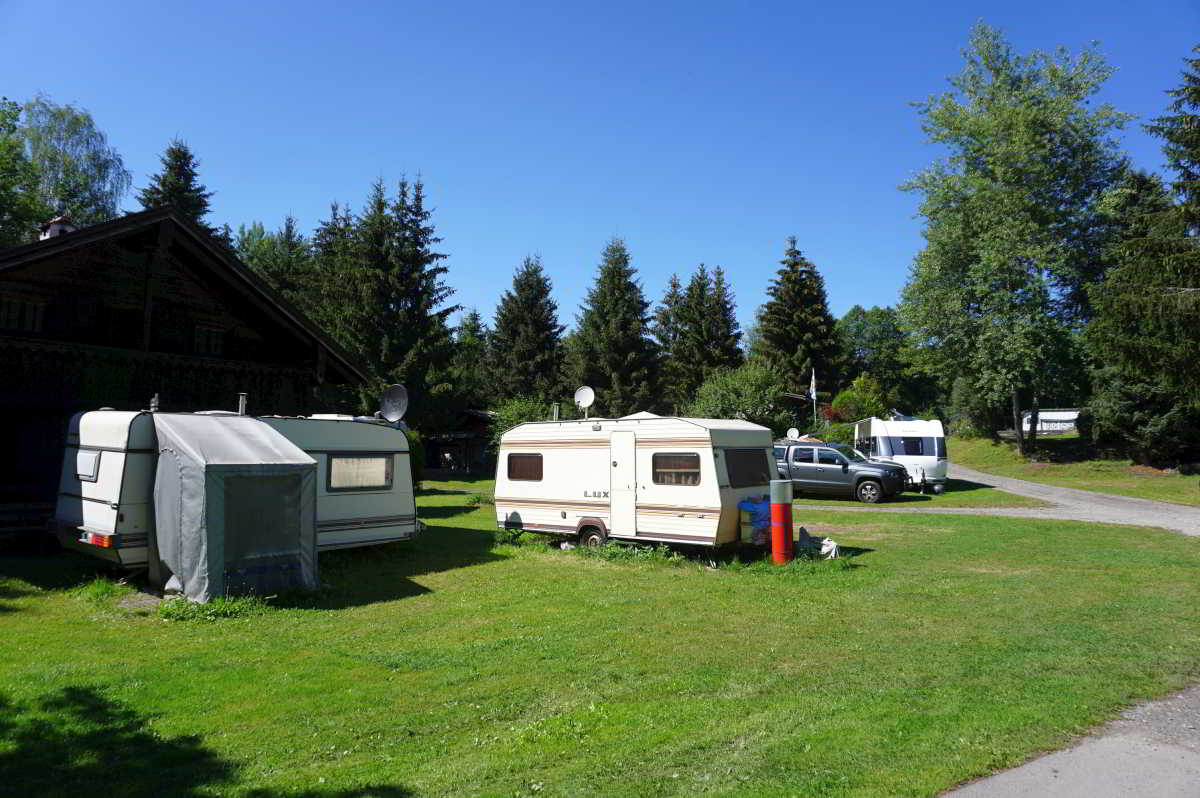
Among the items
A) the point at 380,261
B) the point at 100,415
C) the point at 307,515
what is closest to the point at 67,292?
the point at 100,415

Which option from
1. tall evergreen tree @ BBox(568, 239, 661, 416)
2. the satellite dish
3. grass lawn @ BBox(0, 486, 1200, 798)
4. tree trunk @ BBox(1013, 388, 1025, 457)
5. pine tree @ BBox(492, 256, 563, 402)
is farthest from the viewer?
pine tree @ BBox(492, 256, 563, 402)

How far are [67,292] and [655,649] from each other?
12671 mm

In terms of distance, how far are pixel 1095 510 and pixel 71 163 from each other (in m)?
45.8

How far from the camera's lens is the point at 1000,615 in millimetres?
8117

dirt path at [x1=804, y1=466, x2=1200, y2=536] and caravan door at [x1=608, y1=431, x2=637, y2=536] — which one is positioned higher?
caravan door at [x1=608, y1=431, x2=637, y2=536]

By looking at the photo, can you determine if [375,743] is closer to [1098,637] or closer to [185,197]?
[1098,637]

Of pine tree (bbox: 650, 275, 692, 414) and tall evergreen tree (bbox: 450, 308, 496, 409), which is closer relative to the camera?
tall evergreen tree (bbox: 450, 308, 496, 409)

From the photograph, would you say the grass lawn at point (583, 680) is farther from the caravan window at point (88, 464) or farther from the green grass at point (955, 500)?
the green grass at point (955, 500)

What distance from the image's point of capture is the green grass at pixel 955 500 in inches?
869

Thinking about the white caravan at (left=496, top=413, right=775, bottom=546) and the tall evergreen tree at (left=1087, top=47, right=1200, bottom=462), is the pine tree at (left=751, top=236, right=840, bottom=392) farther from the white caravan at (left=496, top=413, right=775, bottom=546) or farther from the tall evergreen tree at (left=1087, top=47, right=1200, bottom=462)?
the white caravan at (left=496, top=413, right=775, bottom=546)

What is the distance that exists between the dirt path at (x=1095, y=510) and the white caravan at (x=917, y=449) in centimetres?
196

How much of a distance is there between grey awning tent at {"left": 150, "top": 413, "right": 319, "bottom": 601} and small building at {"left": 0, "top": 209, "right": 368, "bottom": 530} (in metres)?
4.27

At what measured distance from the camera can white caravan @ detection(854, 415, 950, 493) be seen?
2577 centimetres

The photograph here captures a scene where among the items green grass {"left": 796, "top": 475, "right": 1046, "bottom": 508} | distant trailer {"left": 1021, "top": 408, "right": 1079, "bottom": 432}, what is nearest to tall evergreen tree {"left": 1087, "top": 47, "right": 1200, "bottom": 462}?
green grass {"left": 796, "top": 475, "right": 1046, "bottom": 508}
